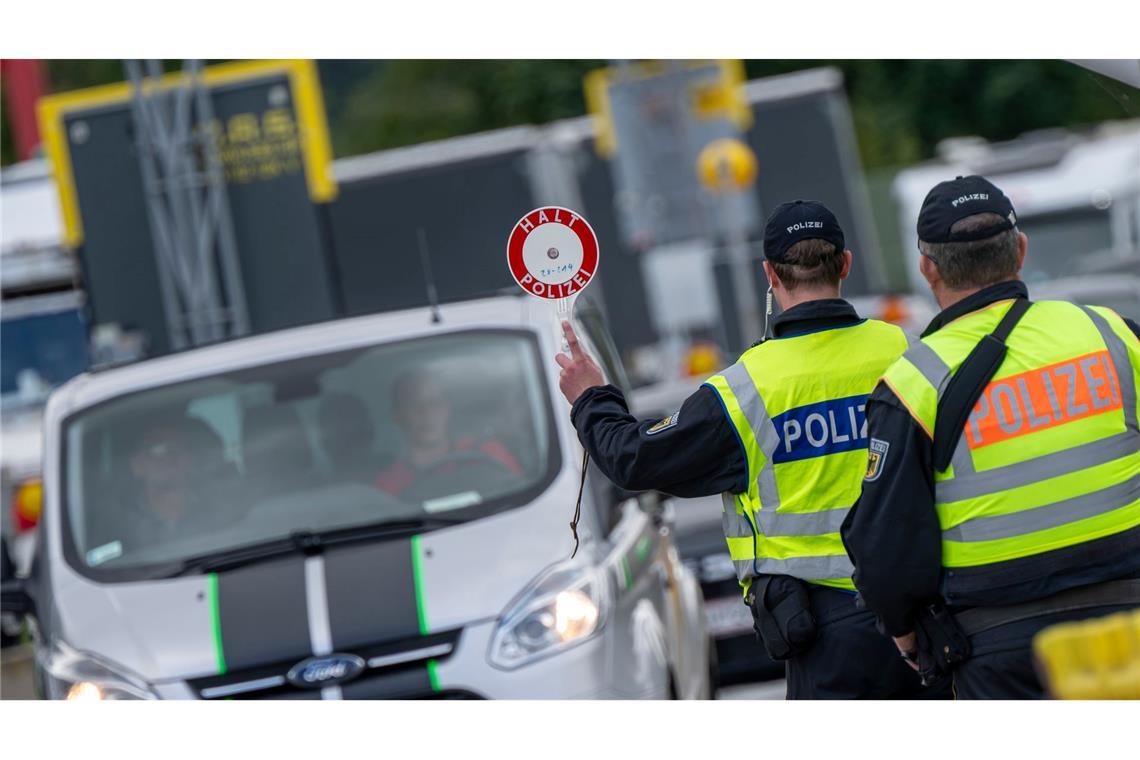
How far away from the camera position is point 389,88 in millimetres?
47188

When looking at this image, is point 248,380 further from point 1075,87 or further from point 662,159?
point 1075,87

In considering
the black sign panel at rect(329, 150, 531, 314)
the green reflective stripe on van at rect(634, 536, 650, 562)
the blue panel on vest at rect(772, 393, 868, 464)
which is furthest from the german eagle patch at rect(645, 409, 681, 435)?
the black sign panel at rect(329, 150, 531, 314)

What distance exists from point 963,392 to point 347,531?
2.29m

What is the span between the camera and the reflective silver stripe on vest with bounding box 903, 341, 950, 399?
10.9ft

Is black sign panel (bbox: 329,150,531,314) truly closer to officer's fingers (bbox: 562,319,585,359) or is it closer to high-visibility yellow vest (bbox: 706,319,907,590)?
officer's fingers (bbox: 562,319,585,359)

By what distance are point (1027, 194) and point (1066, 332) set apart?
1349 centimetres

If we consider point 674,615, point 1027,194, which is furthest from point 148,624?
point 1027,194

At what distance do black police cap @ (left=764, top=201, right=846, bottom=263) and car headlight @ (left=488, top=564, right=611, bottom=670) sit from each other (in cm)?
141

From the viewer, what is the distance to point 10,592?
5367mm

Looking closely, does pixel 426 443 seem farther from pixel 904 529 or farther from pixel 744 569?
pixel 904 529

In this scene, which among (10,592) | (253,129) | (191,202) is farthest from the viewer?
(253,129)

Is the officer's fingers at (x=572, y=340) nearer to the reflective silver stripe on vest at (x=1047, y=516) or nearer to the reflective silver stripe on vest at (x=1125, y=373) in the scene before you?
the reflective silver stripe on vest at (x=1047, y=516)

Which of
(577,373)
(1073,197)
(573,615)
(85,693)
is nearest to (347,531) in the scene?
(573,615)

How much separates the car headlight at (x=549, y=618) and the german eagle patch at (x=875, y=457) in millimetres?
1587
